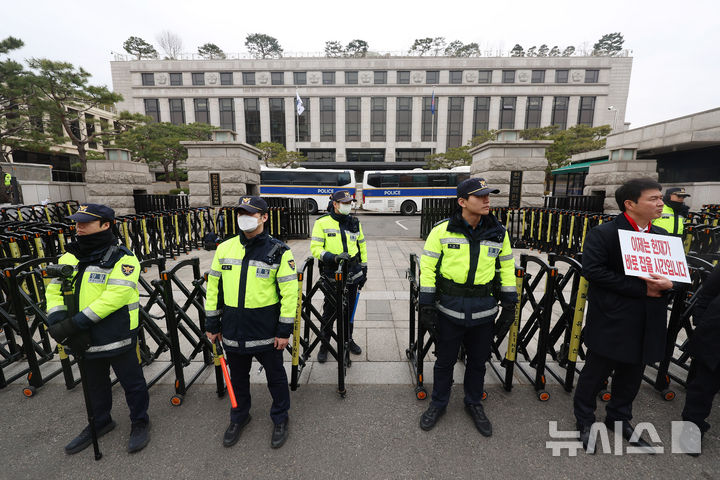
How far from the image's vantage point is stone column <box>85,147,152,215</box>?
1071cm

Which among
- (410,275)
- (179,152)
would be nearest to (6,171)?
(179,152)

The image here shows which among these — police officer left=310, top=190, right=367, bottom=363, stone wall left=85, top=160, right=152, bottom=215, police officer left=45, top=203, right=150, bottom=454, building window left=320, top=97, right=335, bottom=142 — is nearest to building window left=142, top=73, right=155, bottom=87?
building window left=320, top=97, right=335, bottom=142

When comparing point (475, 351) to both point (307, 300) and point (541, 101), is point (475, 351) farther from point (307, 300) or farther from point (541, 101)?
point (541, 101)

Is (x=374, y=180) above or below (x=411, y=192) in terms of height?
above

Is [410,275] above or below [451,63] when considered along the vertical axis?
below

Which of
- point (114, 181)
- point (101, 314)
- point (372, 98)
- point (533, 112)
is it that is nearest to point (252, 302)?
point (101, 314)

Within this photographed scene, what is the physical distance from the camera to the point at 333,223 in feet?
13.0

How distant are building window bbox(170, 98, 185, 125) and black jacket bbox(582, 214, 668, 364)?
51398 millimetres

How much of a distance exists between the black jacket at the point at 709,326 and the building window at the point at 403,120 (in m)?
42.9

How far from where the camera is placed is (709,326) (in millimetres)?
2473

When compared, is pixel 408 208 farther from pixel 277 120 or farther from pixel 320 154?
pixel 277 120

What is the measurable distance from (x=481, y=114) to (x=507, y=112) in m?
3.43

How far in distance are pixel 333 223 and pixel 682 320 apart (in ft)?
12.5

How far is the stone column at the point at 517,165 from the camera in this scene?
37.5 ft
